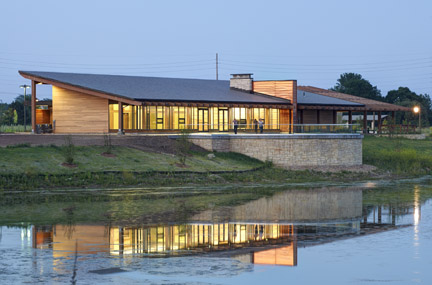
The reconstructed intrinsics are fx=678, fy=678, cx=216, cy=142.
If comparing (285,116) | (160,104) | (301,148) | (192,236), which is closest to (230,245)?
(192,236)

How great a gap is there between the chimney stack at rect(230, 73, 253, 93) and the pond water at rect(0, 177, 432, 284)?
36.6 m

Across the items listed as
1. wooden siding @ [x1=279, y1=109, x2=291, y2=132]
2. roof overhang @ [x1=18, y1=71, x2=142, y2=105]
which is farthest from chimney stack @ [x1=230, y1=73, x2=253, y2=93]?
roof overhang @ [x1=18, y1=71, x2=142, y2=105]

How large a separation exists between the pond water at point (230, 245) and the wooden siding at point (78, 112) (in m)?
25.7

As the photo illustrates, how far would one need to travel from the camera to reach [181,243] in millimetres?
18312

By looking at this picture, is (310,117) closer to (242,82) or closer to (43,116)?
(242,82)

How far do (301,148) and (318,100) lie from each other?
868 inches

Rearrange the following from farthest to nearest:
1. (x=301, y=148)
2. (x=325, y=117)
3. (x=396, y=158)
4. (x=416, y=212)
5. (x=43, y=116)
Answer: (x=325, y=117), (x=43, y=116), (x=396, y=158), (x=301, y=148), (x=416, y=212)

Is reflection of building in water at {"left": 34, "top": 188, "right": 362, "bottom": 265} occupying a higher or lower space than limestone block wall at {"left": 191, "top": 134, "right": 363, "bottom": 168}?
lower

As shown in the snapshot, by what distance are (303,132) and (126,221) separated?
88.4 ft

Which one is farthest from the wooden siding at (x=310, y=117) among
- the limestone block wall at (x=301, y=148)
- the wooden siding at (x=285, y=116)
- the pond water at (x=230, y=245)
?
the pond water at (x=230, y=245)

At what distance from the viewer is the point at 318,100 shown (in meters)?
66.6

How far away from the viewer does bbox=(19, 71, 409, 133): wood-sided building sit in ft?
172

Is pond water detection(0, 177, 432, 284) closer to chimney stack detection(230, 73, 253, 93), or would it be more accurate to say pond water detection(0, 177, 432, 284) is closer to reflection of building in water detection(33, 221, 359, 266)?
reflection of building in water detection(33, 221, 359, 266)

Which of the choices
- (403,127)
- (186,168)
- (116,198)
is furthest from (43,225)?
(403,127)
